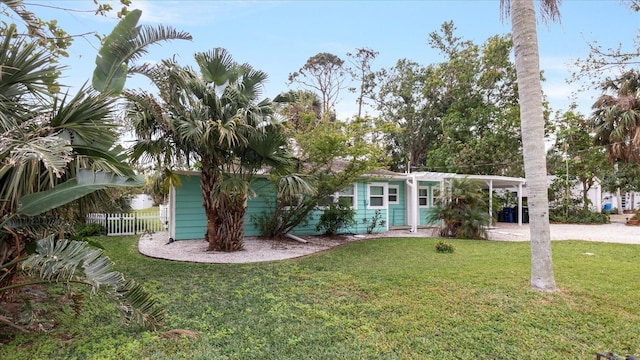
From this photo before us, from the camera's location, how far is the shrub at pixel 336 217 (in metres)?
11.9

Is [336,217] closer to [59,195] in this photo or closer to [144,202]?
[59,195]

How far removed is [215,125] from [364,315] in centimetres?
498

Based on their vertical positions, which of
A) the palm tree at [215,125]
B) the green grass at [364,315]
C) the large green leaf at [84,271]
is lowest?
the green grass at [364,315]

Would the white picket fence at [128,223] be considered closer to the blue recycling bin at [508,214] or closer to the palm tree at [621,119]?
the blue recycling bin at [508,214]

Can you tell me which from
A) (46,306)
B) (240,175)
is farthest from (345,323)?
(240,175)

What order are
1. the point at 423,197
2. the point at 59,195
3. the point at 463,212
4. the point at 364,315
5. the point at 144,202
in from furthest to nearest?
the point at 144,202, the point at 423,197, the point at 463,212, the point at 364,315, the point at 59,195

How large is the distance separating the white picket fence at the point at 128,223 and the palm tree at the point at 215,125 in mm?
5461

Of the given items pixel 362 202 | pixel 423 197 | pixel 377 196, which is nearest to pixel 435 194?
pixel 423 197

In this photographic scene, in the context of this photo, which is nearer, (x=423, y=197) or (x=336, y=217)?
(x=336, y=217)

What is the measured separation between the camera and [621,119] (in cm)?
1516

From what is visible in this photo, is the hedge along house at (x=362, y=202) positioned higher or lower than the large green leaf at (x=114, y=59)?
lower

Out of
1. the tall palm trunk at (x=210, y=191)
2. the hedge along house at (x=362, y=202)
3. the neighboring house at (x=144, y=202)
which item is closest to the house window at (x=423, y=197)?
the hedge along house at (x=362, y=202)

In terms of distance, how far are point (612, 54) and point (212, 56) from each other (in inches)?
373

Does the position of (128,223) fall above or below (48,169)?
below
